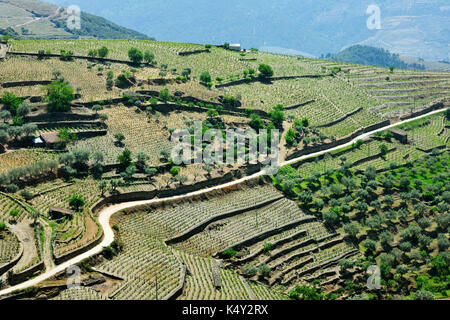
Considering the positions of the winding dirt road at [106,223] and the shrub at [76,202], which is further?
the shrub at [76,202]

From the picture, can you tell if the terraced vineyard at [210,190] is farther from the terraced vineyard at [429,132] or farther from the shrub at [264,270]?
the terraced vineyard at [429,132]

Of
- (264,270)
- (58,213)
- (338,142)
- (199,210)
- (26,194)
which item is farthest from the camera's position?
(338,142)

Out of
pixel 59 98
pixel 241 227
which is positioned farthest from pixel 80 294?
pixel 59 98

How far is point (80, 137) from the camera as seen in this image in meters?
75.3

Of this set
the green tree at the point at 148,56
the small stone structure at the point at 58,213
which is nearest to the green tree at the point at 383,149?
the green tree at the point at 148,56

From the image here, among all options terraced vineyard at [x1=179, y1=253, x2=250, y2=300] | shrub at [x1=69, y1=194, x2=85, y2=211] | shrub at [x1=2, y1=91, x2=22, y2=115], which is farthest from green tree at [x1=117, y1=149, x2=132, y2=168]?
shrub at [x1=2, y1=91, x2=22, y2=115]

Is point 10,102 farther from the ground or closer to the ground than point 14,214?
farther from the ground

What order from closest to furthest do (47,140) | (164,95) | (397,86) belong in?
1. (47,140)
2. (164,95)
3. (397,86)

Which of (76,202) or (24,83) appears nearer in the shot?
(76,202)

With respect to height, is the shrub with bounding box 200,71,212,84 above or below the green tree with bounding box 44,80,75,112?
above

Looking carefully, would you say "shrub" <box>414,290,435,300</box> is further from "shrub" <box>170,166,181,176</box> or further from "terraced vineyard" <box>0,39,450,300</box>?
"shrub" <box>170,166,181,176</box>

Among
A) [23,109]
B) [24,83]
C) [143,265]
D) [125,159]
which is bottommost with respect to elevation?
[143,265]

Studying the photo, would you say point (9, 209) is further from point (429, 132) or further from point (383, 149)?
point (429, 132)
